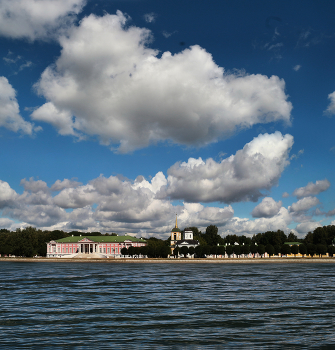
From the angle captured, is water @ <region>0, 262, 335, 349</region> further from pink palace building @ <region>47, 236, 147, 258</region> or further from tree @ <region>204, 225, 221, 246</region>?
tree @ <region>204, 225, 221, 246</region>

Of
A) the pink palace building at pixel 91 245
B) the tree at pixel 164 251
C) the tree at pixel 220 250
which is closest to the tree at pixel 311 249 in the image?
the tree at pixel 220 250

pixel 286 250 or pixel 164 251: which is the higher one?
pixel 164 251

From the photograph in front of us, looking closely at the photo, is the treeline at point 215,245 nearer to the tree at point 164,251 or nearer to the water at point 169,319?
the tree at point 164,251

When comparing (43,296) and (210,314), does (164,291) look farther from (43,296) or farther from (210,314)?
(210,314)

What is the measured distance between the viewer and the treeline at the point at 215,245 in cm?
11456

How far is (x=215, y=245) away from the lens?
14225cm

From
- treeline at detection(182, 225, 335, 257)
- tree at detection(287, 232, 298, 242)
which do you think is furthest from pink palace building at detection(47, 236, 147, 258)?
tree at detection(287, 232, 298, 242)

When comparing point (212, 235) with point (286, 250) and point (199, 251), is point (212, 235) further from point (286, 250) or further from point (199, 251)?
point (286, 250)

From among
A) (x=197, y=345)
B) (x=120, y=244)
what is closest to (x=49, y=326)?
(x=197, y=345)

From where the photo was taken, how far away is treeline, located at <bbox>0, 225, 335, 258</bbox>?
4510 inches

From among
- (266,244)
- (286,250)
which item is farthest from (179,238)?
(286,250)

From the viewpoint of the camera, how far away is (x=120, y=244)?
142125mm

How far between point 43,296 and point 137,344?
1817 cm

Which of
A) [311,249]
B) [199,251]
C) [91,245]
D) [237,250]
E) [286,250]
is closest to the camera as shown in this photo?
[311,249]
